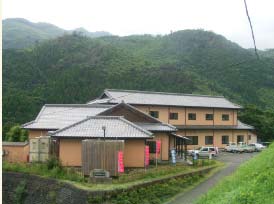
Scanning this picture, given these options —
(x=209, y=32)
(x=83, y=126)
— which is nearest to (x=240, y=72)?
(x=209, y=32)

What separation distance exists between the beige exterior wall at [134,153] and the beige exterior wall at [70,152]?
8.79 feet

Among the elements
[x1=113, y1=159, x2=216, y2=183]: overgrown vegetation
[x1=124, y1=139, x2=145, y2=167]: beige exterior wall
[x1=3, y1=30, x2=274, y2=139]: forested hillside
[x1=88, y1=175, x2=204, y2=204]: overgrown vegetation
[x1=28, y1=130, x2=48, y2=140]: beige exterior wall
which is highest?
[x1=3, y1=30, x2=274, y2=139]: forested hillside

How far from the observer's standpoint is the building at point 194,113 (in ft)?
137

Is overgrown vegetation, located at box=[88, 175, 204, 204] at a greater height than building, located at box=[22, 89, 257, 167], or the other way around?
building, located at box=[22, 89, 257, 167]

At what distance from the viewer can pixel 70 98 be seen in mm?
60219

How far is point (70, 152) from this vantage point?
25.5 m

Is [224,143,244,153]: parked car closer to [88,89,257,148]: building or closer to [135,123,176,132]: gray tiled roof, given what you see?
[88,89,257,148]: building

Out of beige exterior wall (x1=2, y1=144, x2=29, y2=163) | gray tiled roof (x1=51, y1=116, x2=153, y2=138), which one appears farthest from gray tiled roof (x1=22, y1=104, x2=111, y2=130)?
gray tiled roof (x1=51, y1=116, x2=153, y2=138)

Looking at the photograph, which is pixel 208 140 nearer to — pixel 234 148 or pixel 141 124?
pixel 234 148

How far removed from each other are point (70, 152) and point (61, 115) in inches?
296

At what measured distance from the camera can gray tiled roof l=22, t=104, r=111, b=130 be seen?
31078 millimetres

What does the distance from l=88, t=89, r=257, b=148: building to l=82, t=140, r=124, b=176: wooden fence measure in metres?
Answer: 16.8

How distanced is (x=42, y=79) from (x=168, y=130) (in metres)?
41.9

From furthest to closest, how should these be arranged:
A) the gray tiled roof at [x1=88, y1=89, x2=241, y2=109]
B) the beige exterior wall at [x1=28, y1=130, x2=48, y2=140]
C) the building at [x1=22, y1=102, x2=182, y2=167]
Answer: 1. the gray tiled roof at [x1=88, y1=89, x2=241, y2=109]
2. the beige exterior wall at [x1=28, y1=130, x2=48, y2=140]
3. the building at [x1=22, y1=102, x2=182, y2=167]
